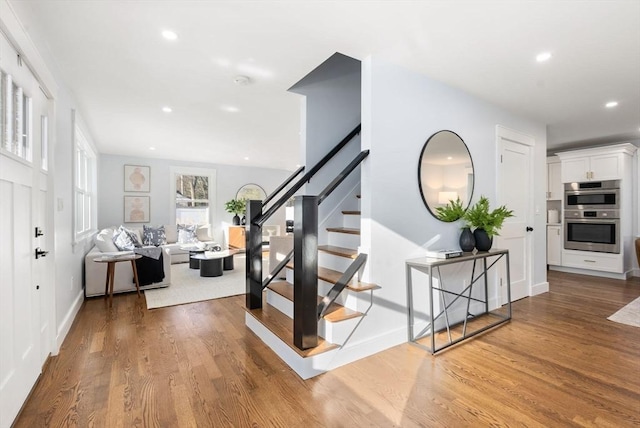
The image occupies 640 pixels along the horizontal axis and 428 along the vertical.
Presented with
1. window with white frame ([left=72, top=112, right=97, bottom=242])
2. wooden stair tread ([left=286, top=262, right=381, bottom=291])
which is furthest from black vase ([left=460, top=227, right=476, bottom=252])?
window with white frame ([left=72, top=112, right=97, bottom=242])

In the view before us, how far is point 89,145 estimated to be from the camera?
5004 millimetres

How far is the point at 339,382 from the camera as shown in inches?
79.7

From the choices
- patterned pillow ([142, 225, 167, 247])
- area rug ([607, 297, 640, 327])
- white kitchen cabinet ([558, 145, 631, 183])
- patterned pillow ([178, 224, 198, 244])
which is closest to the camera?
area rug ([607, 297, 640, 327])

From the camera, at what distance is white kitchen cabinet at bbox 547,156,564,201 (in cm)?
595

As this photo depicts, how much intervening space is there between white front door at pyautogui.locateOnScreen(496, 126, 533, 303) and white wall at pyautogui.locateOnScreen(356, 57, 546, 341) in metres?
0.97

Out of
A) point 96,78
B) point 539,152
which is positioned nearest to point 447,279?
point 539,152

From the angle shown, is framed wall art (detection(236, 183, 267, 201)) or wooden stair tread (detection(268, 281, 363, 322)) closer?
wooden stair tread (detection(268, 281, 363, 322))

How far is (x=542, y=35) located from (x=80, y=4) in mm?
3068

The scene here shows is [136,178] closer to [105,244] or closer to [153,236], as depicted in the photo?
[153,236]

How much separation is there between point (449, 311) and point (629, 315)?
213 cm

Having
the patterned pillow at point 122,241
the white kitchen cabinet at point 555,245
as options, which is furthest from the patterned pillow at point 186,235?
the white kitchen cabinet at point 555,245

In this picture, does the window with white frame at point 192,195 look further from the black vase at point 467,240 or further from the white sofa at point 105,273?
the black vase at point 467,240

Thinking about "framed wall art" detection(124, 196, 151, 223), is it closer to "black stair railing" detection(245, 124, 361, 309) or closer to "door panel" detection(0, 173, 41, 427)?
"black stair railing" detection(245, 124, 361, 309)

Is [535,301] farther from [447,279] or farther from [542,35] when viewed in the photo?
[542,35]
